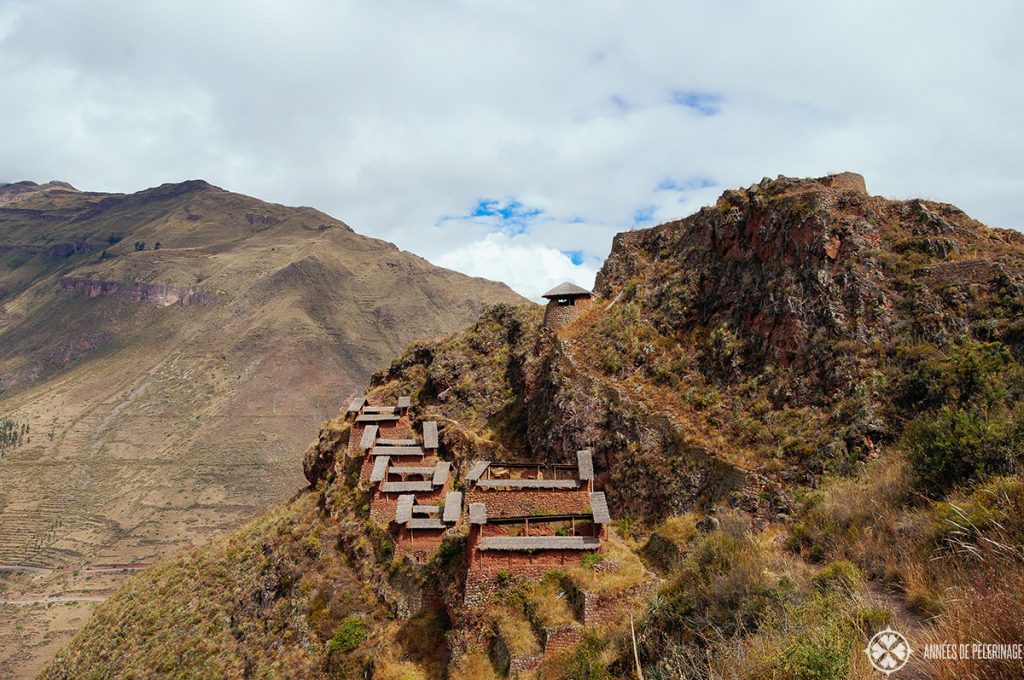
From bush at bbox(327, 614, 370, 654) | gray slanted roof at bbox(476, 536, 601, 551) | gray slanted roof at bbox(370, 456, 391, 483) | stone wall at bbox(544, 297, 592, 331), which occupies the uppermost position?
stone wall at bbox(544, 297, 592, 331)

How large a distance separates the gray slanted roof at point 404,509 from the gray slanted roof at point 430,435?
4.83 metres

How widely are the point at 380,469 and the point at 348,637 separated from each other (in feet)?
21.2

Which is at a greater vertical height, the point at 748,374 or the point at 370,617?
the point at 748,374

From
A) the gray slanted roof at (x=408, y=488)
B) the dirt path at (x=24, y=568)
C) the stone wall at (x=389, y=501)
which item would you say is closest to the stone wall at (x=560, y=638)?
the stone wall at (x=389, y=501)

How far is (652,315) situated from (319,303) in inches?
6243

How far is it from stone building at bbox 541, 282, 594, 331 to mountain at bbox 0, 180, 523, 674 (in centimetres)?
7501

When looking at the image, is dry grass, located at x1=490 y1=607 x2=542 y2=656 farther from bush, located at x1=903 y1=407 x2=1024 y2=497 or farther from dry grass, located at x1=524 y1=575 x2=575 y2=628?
bush, located at x1=903 y1=407 x2=1024 y2=497

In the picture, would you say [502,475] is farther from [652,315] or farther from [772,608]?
[772,608]

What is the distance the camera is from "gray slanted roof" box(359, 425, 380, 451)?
2572cm

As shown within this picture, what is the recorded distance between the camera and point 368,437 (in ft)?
85.6

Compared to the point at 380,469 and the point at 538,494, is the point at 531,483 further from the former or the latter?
the point at 380,469

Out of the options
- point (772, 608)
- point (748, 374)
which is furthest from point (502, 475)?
point (772, 608)

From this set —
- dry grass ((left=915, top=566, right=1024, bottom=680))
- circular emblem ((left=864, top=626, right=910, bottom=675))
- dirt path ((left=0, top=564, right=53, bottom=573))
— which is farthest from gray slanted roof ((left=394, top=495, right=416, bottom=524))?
dirt path ((left=0, top=564, right=53, bottom=573))

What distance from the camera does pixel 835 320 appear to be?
20.1 metres
